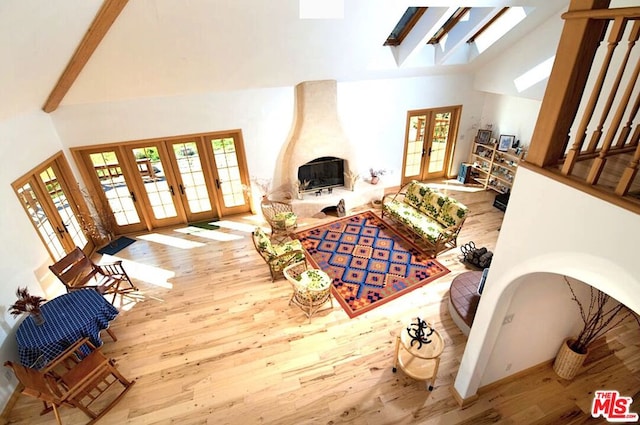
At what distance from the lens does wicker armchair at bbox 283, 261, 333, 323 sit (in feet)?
14.4

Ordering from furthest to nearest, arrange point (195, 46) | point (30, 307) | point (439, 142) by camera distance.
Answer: point (439, 142) → point (195, 46) → point (30, 307)

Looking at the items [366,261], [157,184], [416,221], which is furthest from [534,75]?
[157,184]

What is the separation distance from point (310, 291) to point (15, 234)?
4.09 m

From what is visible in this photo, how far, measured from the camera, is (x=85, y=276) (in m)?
5.02

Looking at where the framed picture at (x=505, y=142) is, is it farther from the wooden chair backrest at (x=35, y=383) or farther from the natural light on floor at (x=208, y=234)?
the wooden chair backrest at (x=35, y=383)

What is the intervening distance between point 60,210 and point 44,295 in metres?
1.58

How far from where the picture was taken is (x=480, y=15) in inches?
206

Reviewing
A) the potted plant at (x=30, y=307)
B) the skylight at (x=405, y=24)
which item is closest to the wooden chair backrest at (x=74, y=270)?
the potted plant at (x=30, y=307)

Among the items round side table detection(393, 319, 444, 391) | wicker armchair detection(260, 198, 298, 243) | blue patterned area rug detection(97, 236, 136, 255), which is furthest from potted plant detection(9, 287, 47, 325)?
round side table detection(393, 319, 444, 391)

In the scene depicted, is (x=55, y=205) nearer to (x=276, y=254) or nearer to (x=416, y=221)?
(x=276, y=254)

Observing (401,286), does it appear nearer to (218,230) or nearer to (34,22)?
(218,230)

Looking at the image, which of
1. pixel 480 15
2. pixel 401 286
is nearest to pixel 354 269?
pixel 401 286

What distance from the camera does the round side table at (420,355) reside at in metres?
3.62

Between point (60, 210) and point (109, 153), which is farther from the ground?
point (109, 153)
